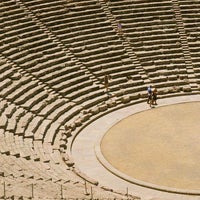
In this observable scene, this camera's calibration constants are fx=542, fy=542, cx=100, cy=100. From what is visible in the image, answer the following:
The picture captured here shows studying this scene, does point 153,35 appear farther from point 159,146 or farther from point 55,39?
point 159,146

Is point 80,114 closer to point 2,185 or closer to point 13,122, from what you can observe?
point 13,122

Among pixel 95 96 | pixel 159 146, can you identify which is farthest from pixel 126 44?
pixel 159 146

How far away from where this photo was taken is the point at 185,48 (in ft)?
174

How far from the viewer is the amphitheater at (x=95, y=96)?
112 ft

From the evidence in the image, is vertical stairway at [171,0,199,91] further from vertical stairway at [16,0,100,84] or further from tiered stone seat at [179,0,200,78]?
vertical stairway at [16,0,100,84]

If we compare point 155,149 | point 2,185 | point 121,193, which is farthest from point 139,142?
point 2,185

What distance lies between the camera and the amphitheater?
112 feet

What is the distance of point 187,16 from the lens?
56.2m

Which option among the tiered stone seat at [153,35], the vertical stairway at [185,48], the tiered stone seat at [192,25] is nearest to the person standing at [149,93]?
the tiered stone seat at [153,35]

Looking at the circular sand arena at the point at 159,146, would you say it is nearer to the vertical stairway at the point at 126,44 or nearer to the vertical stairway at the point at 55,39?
the vertical stairway at the point at 126,44

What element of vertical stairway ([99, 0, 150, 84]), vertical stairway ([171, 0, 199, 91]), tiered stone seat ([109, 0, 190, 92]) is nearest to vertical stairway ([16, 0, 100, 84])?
vertical stairway ([99, 0, 150, 84])

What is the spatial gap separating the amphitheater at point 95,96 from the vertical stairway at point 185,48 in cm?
10

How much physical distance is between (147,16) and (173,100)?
1183 centimetres

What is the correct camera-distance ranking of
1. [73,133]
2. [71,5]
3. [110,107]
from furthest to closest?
[71,5] → [110,107] → [73,133]
